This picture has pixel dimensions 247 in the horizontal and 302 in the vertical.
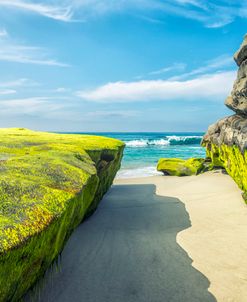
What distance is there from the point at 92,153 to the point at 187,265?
411 centimetres

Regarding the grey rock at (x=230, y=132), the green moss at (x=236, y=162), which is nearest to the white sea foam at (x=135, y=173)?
the grey rock at (x=230, y=132)

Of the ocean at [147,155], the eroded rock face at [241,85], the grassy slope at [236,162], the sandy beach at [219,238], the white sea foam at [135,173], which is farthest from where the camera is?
the ocean at [147,155]

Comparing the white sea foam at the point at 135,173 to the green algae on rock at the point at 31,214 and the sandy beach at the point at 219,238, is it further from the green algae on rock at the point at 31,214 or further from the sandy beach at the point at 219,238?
the green algae on rock at the point at 31,214

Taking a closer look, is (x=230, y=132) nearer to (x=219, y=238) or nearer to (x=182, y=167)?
(x=219, y=238)

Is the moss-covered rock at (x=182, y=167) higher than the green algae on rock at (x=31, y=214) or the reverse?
the reverse

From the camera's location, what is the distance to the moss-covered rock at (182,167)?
663 inches

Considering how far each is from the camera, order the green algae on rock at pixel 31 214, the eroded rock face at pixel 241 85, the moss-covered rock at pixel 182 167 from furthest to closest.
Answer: the moss-covered rock at pixel 182 167 < the eroded rock face at pixel 241 85 < the green algae on rock at pixel 31 214

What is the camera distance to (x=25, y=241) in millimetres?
2623

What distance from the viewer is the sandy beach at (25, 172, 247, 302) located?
4422mm

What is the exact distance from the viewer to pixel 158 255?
5645 millimetres

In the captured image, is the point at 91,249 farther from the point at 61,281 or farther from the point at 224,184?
the point at 224,184

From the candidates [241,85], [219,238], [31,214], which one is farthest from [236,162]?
[31,214]

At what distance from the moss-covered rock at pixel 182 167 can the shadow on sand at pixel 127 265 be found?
28.7 feet

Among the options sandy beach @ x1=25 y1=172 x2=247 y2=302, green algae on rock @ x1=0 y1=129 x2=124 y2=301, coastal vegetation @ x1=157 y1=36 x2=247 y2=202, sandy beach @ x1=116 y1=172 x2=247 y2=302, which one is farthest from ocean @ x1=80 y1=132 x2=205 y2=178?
green algae on rock @ x1=0 y1=129 x2=124 y2=301
